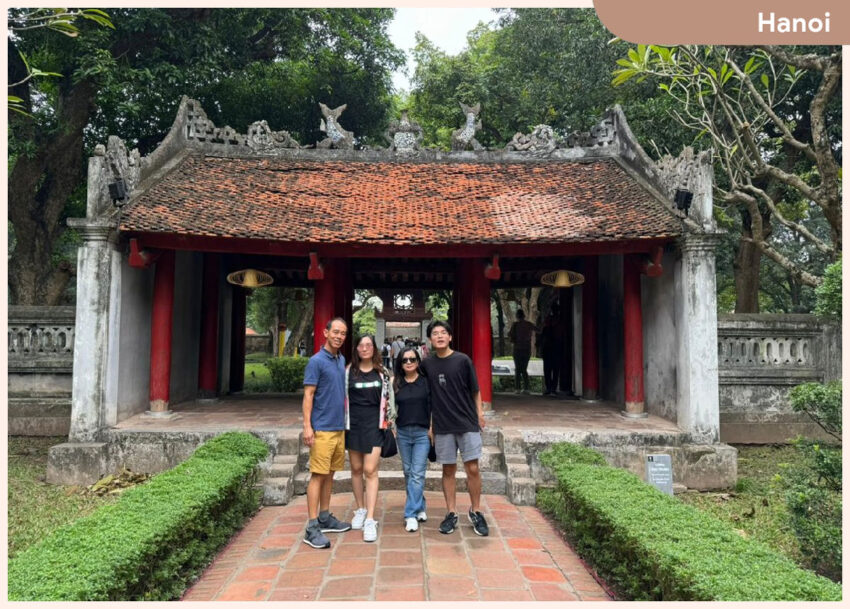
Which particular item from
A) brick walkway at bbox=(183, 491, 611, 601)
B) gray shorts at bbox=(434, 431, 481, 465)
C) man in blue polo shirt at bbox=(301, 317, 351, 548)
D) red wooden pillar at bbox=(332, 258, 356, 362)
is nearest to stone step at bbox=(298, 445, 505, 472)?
brick walkway at bbox=(183, 491, 611, 601)

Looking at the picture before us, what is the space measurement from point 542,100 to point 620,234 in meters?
10.4

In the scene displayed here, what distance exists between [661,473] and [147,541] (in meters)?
4.98

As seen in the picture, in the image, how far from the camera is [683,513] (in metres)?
4.07

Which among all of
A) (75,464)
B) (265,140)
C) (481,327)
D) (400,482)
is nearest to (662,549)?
(400,482)

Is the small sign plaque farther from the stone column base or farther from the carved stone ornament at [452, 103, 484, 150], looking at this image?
the carved stone ornament at [452, 103, 484, 150]

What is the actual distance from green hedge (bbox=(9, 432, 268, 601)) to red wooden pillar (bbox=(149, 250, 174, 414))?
121 inches

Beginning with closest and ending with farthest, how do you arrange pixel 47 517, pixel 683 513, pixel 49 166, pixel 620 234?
pixel 683 513 → pixel 47 517 → pixel 620 234 → pixel 49 166

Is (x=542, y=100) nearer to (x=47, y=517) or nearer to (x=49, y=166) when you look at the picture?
(x=49, y=166)

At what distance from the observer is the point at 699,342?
731cm

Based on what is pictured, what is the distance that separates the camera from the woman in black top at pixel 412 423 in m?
4.74

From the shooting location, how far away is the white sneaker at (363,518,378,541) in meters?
4.58

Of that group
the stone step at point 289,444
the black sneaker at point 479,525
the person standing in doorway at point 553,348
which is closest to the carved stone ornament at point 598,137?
the person standing in doorway at point 553,348

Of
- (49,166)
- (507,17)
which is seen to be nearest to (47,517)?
(49,166)

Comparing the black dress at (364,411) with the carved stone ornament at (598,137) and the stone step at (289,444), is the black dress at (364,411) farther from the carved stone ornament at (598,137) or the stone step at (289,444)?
the carved stone ornament at (598,137)
